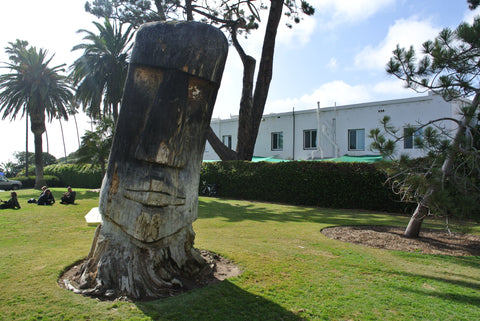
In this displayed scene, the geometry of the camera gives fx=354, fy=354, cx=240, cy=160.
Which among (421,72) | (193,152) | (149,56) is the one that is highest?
(421,72)

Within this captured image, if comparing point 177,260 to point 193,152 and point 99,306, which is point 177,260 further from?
point 193,152

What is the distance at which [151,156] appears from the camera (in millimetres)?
4449

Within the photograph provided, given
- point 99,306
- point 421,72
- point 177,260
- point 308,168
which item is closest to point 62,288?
point 99,306

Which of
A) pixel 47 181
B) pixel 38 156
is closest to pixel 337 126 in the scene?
pixel 38 156

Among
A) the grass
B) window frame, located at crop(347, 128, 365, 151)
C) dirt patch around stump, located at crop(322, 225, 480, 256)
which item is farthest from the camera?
window frame, located at crop(347, 128, 365, 151)

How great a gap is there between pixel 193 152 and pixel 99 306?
2.20 metres

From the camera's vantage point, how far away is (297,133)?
87.9ft

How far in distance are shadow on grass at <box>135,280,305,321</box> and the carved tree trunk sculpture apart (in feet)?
1.09

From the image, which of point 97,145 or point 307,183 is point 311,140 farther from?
point 97,145

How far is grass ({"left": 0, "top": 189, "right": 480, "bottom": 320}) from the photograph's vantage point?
13.2 feet

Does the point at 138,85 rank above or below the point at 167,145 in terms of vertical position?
above

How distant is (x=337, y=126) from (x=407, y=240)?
16.4 metres

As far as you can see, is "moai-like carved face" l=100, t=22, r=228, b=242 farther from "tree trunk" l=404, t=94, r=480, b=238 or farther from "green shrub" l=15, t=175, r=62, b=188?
"green shrub" l=15, t=175, r=62, b=188

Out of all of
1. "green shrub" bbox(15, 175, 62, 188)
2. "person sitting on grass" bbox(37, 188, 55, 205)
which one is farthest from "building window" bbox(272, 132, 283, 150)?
"green shrub" bbox(15, 175, 62, 188)
